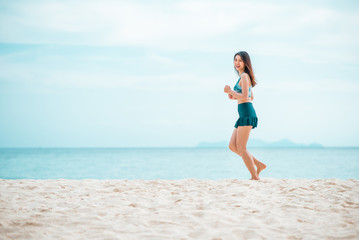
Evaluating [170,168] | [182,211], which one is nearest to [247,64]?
[182,211]

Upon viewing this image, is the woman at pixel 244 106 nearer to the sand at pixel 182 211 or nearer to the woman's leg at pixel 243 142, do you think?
the woman's leg at pixel 243 142

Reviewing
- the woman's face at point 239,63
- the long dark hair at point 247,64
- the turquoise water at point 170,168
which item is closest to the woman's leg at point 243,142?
the long dark hair at point 247,64

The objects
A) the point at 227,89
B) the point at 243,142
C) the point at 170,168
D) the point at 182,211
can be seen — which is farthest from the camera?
the point at 170,168

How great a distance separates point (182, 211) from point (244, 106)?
2611 millimetres

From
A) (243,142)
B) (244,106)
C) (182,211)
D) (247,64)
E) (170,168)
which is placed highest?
(247,64)

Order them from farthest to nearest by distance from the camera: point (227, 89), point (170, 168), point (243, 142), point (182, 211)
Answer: point (170, 168), point (243, 142), point (227, 89), point (182, 211)

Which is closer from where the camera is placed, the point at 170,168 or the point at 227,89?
the point at 227,89

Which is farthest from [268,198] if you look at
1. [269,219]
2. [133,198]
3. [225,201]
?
[133,198]

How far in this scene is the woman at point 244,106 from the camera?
555 cm

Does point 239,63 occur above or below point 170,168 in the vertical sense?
above

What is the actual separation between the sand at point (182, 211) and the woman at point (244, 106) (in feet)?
1.83

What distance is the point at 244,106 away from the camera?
222 inches

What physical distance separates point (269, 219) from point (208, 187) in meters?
1.82

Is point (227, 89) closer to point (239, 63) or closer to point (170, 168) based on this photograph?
point (239, 63)
